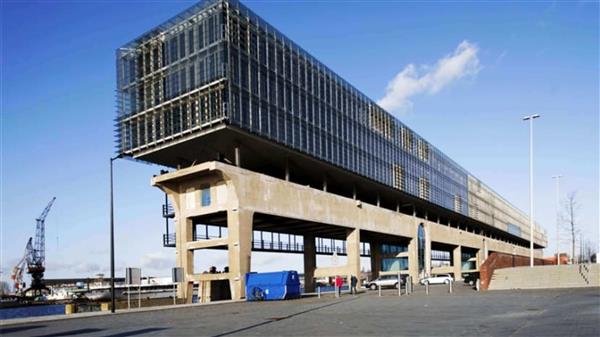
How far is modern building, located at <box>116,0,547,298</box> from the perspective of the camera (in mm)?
44781

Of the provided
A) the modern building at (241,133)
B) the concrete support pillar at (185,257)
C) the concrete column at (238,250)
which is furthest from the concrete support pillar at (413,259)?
the concrete column at (238,250)

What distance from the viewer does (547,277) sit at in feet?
141

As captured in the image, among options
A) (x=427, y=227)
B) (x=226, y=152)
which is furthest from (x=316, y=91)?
(x=427, y=227)

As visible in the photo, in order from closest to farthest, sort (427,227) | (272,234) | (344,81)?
(344,81), (272,234), (427,227)

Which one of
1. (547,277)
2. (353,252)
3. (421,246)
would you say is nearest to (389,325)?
(547,277)

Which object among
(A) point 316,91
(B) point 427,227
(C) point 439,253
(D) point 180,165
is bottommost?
(C) point 439,253

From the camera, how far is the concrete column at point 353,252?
60969 millimetres

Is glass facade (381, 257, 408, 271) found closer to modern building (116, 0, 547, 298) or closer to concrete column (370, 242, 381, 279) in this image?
concrete column (370, 242, 381, 279)

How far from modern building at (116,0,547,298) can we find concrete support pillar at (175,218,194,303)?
12 centimetres

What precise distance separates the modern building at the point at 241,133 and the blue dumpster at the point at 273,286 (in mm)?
4893

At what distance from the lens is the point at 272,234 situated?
72688 mm

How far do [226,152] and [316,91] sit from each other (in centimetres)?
1291

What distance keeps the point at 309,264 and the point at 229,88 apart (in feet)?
102

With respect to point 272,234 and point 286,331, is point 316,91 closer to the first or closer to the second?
point 272,234
